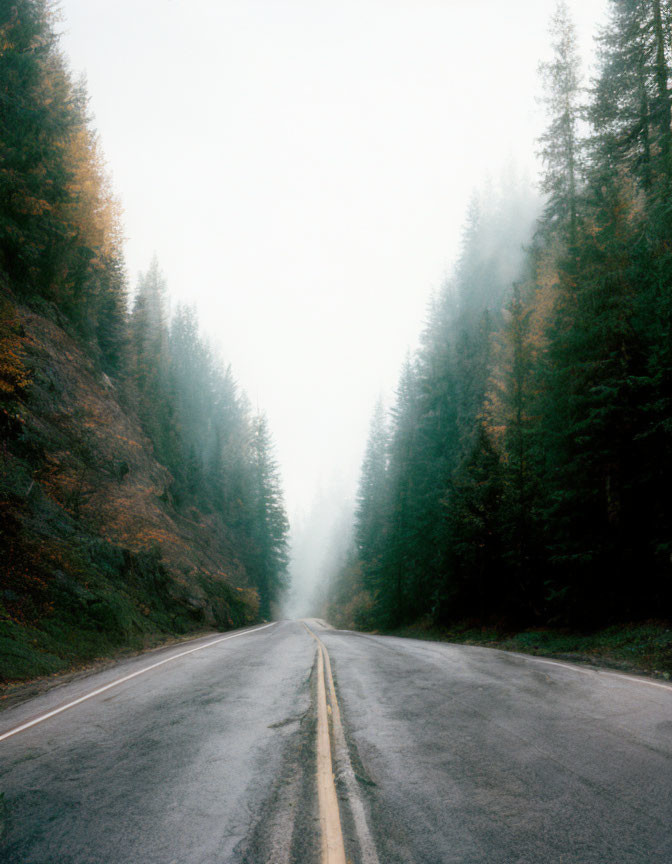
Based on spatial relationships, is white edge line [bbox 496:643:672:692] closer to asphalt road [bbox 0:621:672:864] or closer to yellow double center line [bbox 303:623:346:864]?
asphalt road [bbox 0:621:672:864]

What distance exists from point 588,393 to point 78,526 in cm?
1841

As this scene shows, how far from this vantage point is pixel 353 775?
4.14m

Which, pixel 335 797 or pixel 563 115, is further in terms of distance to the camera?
pixel 563 115

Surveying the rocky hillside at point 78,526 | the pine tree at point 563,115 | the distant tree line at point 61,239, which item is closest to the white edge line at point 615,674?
the rocky hillside at point 78,526

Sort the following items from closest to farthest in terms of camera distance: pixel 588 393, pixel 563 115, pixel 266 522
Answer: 1. pixel 588 393
2. pixel 563 115
3. pixel 266 522

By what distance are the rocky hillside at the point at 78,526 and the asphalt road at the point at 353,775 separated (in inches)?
209

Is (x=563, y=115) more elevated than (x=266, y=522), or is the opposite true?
(x=563, y=115)

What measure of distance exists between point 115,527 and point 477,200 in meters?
51.8

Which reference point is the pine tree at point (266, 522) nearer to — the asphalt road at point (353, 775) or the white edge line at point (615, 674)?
the white edge line at point (615, 674)

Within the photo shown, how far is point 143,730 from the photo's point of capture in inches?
222

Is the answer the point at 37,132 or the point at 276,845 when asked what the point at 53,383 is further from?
the point at 276,845

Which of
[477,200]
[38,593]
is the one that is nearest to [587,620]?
[38,593]

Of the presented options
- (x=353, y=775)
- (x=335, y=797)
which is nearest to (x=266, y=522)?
(x=353, y=775)

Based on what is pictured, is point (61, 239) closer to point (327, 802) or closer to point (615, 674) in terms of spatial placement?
point (327, 802)
